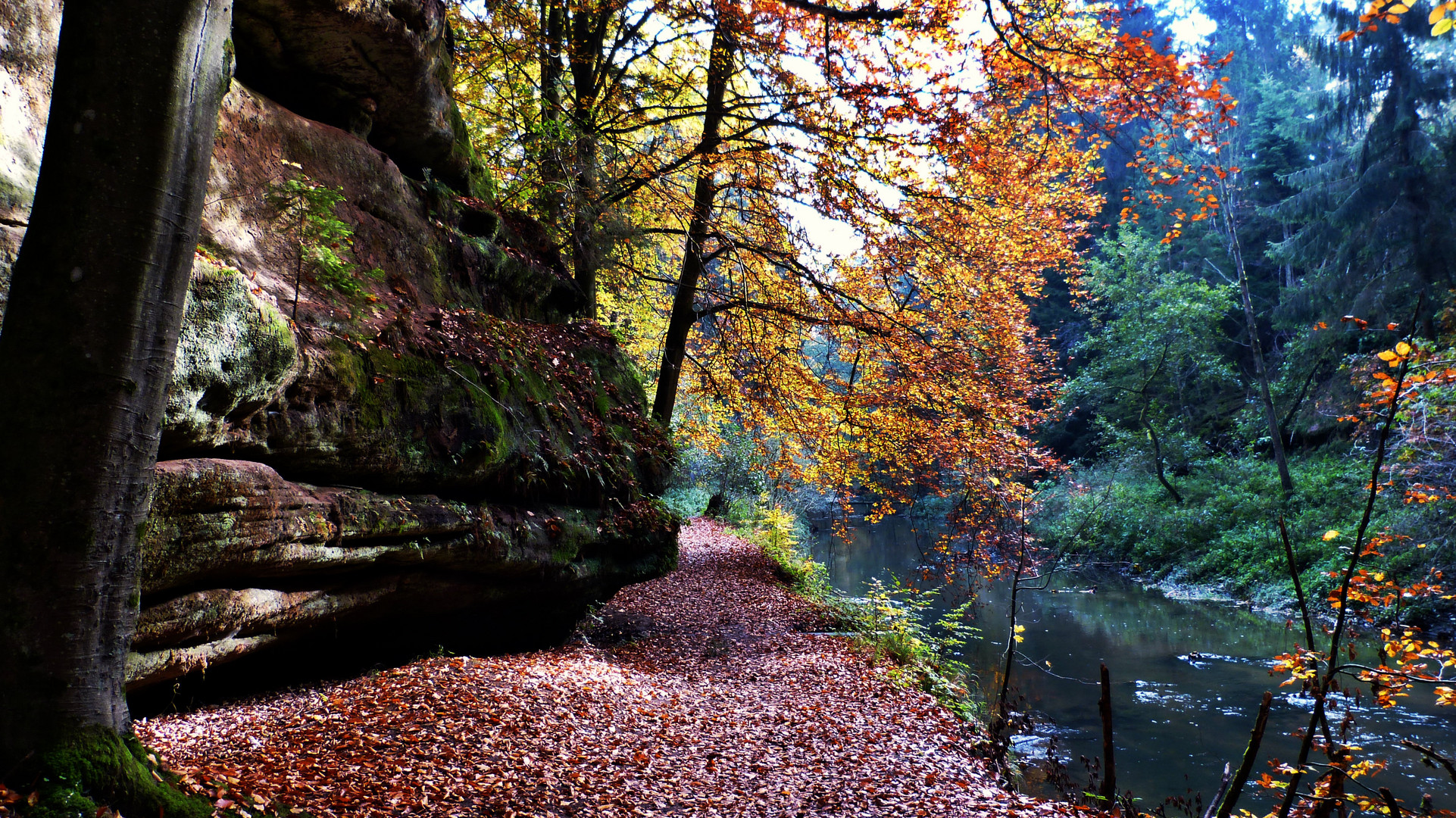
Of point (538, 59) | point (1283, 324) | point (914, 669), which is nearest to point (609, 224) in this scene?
point (538, 59)

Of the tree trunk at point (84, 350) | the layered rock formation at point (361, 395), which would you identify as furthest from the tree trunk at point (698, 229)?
the tree trunk at point (84, 350)

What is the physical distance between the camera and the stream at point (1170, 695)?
7.34m

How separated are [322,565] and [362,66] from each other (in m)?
4.27

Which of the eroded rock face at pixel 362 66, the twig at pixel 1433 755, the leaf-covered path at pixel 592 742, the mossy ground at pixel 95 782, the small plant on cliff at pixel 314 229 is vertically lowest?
the leaf-covered path at pixel 592 742

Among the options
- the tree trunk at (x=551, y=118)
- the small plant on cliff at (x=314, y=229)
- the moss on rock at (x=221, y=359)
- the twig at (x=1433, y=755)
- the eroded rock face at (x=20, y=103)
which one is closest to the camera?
the twig at (x=1433, y=755)

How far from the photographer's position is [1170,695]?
959 cm

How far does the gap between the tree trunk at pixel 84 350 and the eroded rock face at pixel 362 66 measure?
3.75 metres

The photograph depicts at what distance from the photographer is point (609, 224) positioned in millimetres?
10070

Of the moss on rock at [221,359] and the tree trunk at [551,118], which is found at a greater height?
the tree trunk at [551,118]

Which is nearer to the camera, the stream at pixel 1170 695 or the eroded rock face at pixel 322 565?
the eroded rock face at pixel 322 565

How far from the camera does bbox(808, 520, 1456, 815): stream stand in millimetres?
7344

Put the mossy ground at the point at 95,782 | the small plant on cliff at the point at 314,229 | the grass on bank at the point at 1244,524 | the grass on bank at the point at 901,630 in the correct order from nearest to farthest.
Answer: the mossy ground at the point at 95,782 → the small plant on cliff at the point at 314,229 → the grass on bank at the point at 901,630 → the grass on bank at the point at 1244,524

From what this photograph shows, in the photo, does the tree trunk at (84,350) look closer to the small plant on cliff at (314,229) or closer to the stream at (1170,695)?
the small plant on cliff at (314,229)

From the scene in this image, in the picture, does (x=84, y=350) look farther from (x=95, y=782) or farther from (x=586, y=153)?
(x=586, y=153)
